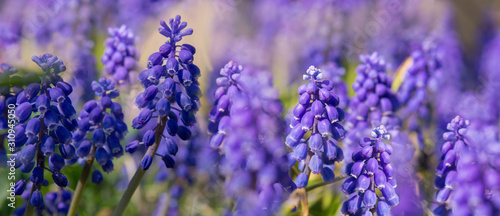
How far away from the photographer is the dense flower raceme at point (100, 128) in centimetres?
159

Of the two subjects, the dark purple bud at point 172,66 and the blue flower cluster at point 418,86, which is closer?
the dark purple bud at point 172,66

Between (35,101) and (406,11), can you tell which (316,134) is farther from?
(406,11)

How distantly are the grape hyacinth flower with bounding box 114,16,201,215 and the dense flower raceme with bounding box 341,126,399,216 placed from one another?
572 millimetres

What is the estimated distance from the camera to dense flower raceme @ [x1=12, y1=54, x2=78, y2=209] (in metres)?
1.43

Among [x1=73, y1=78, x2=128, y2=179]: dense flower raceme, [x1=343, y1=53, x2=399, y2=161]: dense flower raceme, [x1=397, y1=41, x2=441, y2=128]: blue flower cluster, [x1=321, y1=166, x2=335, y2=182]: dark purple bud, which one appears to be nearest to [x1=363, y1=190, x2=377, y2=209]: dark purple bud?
[x1=321, y1=166, x2=335, y2=182]: dark purple bud

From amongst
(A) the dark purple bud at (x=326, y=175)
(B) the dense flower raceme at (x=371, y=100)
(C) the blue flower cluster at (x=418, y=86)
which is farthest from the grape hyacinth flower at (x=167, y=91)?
(C) the blue flower cluster at (x=418, y=86)

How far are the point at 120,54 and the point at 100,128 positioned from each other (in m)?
0.57

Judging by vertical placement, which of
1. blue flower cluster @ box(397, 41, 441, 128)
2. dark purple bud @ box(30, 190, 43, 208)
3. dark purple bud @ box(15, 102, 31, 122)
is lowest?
dark purple bud @ box(30, 190, 43, 208)

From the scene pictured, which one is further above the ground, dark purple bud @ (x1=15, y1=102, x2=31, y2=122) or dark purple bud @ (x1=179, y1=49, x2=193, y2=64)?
dark purple bud @ (x1=179, y1=49, x2=193, y2=64)

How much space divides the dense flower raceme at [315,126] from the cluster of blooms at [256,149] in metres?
0.20

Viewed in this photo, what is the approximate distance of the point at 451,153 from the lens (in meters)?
1.54

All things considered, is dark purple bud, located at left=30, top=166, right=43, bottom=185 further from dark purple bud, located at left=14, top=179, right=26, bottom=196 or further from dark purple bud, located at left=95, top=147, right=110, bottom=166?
dark purple bud, located at left=95, top=147, right=110, bottom=166

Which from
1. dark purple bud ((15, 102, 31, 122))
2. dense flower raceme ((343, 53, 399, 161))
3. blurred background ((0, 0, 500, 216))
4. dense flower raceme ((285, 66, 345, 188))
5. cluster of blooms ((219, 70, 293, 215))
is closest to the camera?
cluster of blooms ((219, 70, 293, 215))

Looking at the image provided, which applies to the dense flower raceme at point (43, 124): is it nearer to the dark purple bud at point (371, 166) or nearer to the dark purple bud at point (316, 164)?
the dark purple bud at point (316, 164)
